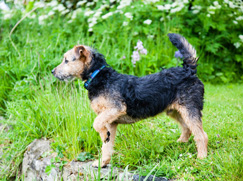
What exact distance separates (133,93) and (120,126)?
1130 millimetres

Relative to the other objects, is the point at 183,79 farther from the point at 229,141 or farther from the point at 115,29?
the point at 115,29

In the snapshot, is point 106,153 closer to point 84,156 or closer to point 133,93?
point 84,156

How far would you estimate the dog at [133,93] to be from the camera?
361 centimetres

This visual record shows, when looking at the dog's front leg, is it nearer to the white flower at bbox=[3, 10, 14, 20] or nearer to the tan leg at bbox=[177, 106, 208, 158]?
the tan leg at bbox=[177, 106, 208, 158]

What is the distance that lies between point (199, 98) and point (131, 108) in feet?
3.08

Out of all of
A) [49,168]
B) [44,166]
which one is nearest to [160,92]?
[49,168]

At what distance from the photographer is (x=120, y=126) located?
183 inches

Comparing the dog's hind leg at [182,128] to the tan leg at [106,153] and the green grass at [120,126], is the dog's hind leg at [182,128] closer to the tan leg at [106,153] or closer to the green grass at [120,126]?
the green grass at [120,126]

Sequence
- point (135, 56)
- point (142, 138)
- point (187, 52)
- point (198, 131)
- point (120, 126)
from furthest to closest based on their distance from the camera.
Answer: point (135, 56)
point (120, 126)
point (142, 138)
point (187, 52)
point (198, 131)

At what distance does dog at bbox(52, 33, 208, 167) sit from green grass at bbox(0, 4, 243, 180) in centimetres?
36

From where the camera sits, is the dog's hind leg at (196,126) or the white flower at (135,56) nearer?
the dog's hind leg at (196,126)

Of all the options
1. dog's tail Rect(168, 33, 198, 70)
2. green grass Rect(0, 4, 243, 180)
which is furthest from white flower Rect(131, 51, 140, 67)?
dog's tail Rect(168, 33, 198, 70)

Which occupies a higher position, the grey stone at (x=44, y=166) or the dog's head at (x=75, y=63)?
the dog's head at (x=75, y=63)

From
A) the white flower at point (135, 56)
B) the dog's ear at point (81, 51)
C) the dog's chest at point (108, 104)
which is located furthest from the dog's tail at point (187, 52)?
the white flower at point (135, 56)
